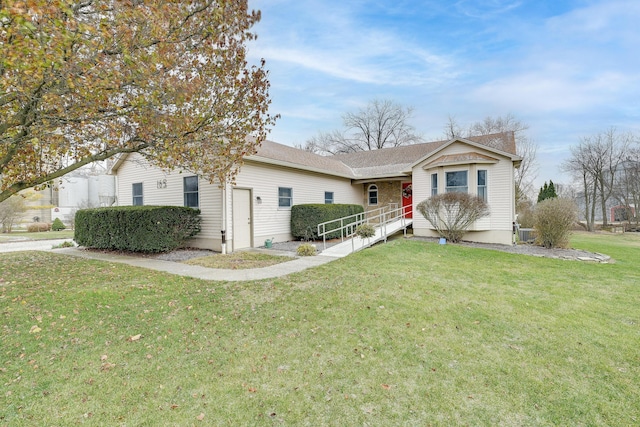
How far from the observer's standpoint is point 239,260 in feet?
29.5

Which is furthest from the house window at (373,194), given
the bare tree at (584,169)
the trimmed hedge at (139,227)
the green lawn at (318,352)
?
the bare tree at (584,169)

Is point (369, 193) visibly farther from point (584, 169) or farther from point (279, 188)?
point (584, 169)

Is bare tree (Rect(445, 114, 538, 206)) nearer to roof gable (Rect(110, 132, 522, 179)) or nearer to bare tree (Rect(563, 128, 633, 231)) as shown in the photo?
bare tree (Rect(563, 128, 633, 231))

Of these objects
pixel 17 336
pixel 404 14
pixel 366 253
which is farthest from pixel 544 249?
pixel 17 336

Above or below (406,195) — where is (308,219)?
below

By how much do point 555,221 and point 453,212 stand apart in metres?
3.57

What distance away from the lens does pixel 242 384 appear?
3027mm

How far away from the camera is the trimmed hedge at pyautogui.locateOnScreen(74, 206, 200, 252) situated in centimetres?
967

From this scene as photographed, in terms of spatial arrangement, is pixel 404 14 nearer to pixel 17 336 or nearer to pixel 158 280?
pixel 158 280

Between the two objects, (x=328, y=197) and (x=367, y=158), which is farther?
(x=367, y=158)

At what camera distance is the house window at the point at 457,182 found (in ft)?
41.7

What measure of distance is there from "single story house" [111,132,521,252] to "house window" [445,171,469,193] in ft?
0.13

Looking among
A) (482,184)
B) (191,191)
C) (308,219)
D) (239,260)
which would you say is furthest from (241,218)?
(482,184)

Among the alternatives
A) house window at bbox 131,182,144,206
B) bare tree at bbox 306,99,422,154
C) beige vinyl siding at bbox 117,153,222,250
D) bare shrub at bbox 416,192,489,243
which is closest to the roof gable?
beige vinyl siding at bbox 117,153,222,250
